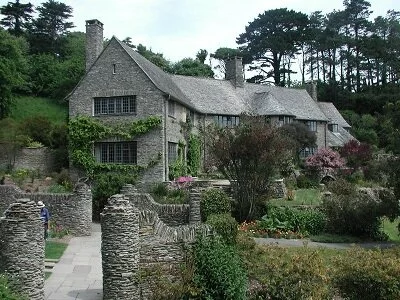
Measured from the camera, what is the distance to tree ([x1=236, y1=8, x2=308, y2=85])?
7112 centimetres

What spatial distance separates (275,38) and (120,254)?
210ft

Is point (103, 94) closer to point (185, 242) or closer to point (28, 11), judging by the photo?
point (185, 242)

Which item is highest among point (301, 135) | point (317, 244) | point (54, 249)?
point (301, 135)

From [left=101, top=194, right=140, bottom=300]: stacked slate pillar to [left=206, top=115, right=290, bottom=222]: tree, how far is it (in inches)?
511

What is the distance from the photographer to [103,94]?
32500 millimetres

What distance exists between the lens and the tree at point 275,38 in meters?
71.1

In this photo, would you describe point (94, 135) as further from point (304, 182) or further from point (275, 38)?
point (275, 38)

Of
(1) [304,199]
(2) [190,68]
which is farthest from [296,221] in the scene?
(2) [190,68]

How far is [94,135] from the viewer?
106 feet

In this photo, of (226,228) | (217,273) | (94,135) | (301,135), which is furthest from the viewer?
(301,135)

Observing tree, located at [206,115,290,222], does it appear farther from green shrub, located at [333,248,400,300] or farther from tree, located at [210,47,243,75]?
tree, located at [210,47,243,75]

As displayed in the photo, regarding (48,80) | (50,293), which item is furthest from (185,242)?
(48,80)

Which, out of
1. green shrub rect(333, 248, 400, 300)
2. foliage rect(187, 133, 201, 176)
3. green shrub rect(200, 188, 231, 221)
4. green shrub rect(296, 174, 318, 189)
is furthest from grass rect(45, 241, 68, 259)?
green shrub rect(296, 174, 318, 189)

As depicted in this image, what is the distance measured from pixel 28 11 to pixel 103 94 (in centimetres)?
4055
